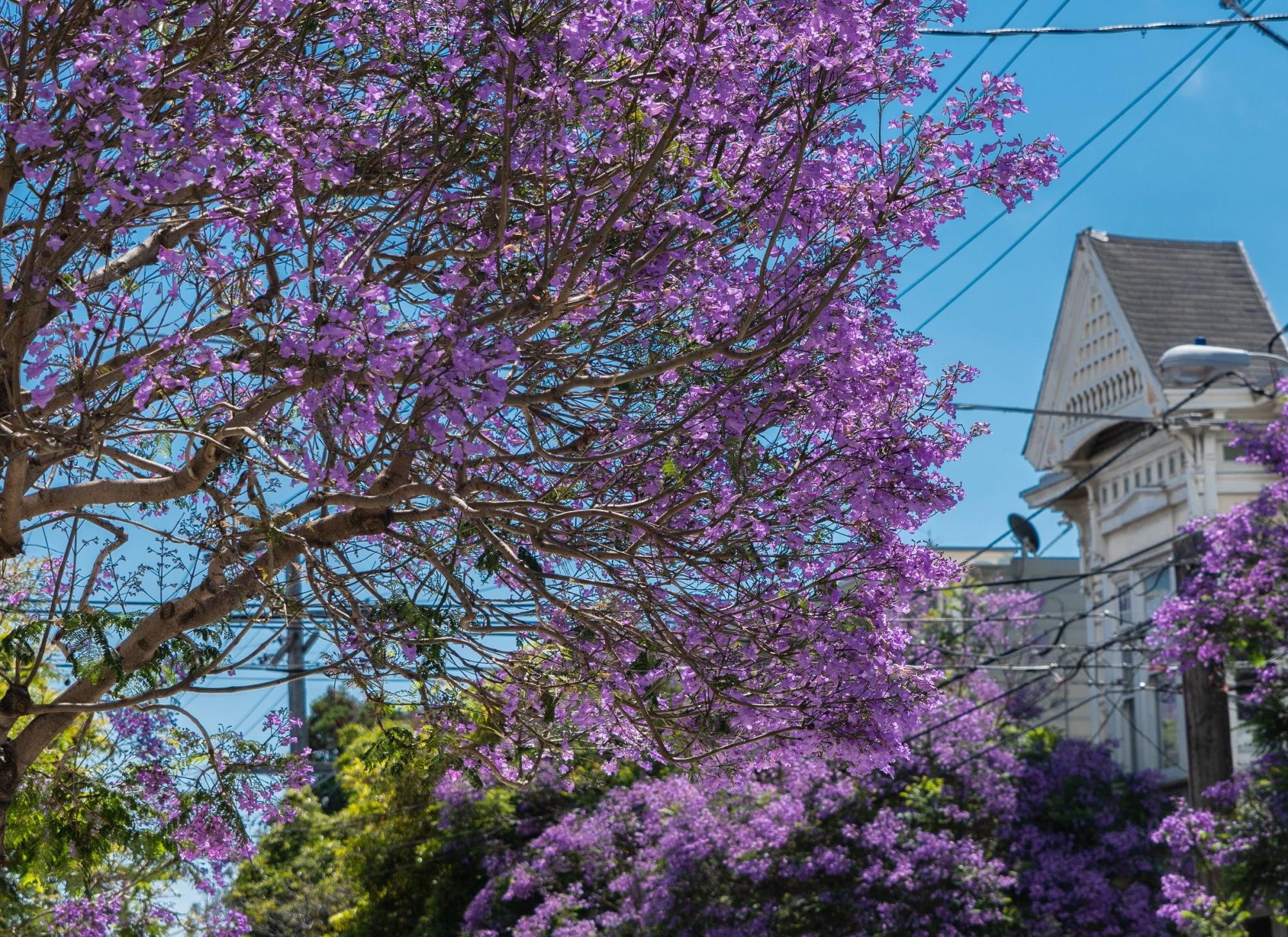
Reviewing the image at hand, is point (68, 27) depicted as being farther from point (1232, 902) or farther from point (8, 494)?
point (1232, 902)

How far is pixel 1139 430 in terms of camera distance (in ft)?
72.1

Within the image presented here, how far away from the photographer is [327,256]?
17.9ft

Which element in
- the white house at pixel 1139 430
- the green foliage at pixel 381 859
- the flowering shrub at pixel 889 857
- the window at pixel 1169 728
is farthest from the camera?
the green foliage at pixel 381 859

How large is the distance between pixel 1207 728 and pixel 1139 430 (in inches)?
293

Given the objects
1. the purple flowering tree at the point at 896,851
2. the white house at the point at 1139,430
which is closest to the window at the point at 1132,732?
the white house at the point at 1139,430

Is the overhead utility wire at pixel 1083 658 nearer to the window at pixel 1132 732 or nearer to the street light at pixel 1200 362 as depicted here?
the window at pixel 1132 732

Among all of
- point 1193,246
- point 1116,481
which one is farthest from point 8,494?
point 1193,246

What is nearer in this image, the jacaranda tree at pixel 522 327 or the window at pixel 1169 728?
the jacaranda tree at pixel 522 327

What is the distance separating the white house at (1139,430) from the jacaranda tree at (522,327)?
14.2 metres

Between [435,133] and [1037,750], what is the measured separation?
16.7m

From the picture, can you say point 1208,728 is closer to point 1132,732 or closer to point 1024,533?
point 1132,732

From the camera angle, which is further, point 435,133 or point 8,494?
point 8,494

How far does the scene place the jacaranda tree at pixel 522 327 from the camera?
5.37m

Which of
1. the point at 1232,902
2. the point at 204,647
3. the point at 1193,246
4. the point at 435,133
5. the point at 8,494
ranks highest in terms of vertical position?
the point at 1193,246
